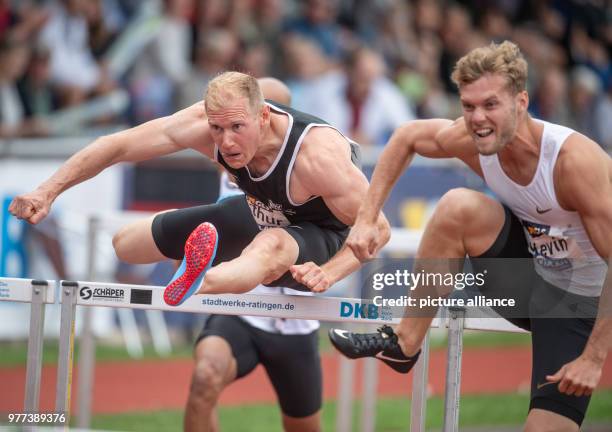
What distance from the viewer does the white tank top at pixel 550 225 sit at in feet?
14.9

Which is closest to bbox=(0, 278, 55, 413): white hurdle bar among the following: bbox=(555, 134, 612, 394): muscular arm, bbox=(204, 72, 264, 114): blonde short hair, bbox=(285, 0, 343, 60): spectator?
bbox=(204, 72, 264, 114): blonde short hair

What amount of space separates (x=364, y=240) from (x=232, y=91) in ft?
3.12

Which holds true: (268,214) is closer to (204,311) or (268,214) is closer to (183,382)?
(204,311)

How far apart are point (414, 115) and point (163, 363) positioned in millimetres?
4828

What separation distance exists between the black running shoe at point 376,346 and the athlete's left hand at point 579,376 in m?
0.74

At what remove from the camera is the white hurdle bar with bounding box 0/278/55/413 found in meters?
4.95

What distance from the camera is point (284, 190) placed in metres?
5.13

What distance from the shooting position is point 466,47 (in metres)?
14.5

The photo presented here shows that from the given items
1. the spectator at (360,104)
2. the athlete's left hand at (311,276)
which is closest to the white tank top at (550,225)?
the athlete's left hand at (311,276)

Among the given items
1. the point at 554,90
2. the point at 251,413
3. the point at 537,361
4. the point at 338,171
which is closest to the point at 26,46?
the point at 251,413

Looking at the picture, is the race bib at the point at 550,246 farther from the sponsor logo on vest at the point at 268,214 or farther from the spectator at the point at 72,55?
the spectator at the point at 72,55

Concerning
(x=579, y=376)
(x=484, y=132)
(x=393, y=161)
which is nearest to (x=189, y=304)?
(x=393, y=161)

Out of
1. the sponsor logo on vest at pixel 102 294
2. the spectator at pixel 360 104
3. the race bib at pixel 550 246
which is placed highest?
the spectator at pixel 360 104

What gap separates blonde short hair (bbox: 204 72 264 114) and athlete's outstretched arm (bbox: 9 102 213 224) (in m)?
0.29
